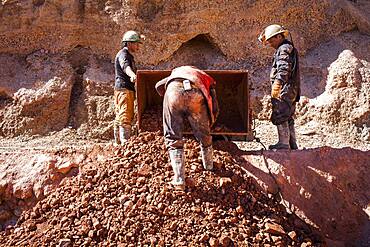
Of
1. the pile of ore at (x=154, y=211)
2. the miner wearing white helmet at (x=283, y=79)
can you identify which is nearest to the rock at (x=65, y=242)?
the pile of ore at (x=154, y=211)

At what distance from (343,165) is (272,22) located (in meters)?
4.78

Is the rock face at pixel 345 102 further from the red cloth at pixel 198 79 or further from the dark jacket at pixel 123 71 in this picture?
the red cloth at pixel 198 79

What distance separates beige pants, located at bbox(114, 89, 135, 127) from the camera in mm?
6547

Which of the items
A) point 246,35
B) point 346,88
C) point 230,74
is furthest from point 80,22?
point 346,88

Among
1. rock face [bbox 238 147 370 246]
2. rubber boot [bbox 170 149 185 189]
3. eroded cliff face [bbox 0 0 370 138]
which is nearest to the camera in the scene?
rubber boot [bbox 170 149 185 189]

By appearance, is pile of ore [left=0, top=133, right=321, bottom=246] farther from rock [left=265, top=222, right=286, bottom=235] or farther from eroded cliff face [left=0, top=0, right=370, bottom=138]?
eroded cliff face [left=0, top=0, right=370, bottom=138]

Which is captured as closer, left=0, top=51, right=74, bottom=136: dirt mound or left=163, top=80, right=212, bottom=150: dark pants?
left=163, top=80, right=212, bottom=150: dark pants

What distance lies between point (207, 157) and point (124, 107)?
181 centimetres

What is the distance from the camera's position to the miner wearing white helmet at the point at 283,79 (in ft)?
19.3

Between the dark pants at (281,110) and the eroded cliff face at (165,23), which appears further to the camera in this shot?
the eroded cliff face at (165,23)

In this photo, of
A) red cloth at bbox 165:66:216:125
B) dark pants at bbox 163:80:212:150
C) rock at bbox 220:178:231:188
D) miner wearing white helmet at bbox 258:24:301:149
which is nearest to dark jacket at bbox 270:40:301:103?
miner wearing white helmet at bbox 258:24:301:149

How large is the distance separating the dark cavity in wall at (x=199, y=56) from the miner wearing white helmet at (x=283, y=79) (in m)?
3.93

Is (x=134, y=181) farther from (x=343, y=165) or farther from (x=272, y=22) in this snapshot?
(x=272, y=22)

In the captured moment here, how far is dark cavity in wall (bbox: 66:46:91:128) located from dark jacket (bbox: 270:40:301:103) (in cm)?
498
